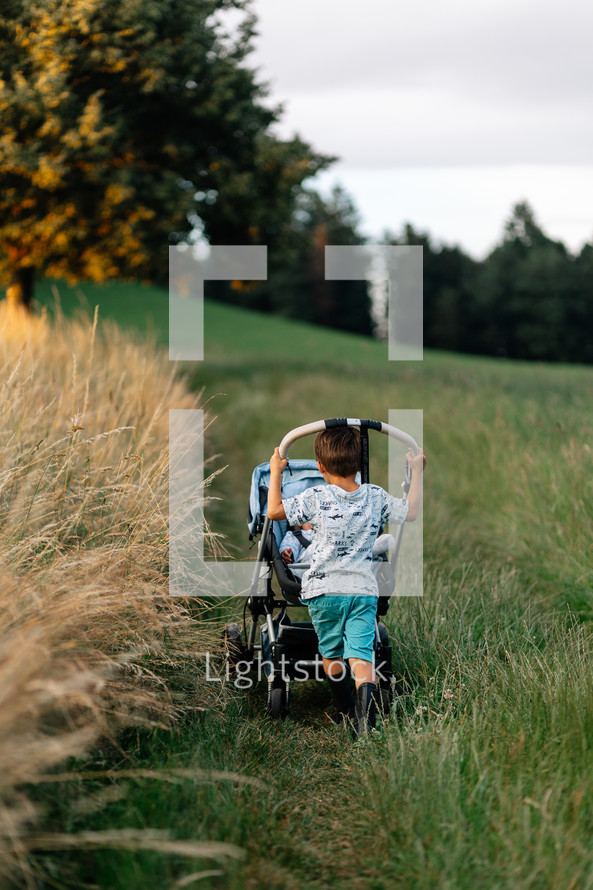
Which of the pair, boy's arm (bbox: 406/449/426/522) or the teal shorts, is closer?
the teal shorts

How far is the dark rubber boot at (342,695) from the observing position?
385cm

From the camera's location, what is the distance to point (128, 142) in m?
13.0

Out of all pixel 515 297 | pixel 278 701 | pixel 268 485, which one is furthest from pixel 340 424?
pixel 515 297

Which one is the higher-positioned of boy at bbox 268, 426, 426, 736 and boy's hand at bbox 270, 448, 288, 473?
boy's hand at bbox 270, 448, 288, 473

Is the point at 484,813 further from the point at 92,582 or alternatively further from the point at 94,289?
the point at 94,289

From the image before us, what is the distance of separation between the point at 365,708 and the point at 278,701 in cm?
55

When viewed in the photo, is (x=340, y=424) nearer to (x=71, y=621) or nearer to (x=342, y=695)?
(x=342, y=695)

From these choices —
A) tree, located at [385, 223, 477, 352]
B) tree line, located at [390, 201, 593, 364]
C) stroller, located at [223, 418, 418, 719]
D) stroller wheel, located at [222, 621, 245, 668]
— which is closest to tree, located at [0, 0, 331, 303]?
stroller, located at [223, 418, 418, 719]

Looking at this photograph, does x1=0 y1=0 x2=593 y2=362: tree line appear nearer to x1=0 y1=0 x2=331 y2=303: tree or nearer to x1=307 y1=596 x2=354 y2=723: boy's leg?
x1=0 y1=0 x2=331 y2=303: tree

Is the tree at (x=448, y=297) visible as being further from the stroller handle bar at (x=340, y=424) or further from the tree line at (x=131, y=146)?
the stroller handle bar at (x=340, y=424)

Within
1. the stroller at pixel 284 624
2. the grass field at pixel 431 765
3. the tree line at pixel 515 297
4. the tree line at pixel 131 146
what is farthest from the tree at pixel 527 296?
the stroller at pixel 284 624

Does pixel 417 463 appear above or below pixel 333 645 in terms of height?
above

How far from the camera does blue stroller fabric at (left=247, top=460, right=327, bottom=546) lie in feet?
14.4

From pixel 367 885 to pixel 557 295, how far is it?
95.2 ft
